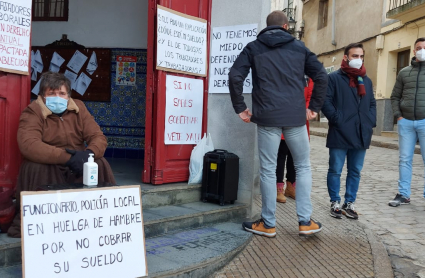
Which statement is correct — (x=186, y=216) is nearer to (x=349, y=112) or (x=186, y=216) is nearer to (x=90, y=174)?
(x=90, y=174)

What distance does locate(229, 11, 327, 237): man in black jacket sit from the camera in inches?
167

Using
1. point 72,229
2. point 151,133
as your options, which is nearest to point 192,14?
point 151,133

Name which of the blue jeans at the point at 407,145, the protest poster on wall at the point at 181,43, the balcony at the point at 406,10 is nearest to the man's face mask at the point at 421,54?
the blue jeans at the point at 407,145

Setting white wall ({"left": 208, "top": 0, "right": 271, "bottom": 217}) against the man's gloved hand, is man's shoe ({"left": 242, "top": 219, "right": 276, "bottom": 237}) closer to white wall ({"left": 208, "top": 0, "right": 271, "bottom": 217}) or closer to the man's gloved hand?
white wall ({"left": 208, "top": 0, "right": 271, "bottom": 217})

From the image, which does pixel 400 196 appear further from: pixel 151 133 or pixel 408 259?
pixel 151 133

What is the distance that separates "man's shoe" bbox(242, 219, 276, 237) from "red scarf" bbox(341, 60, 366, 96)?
1888mm

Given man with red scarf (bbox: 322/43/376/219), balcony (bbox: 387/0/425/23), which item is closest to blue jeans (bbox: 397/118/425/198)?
man with red scarf (bbox: 322/43/376/219)

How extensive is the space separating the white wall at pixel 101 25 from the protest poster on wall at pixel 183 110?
2.15m

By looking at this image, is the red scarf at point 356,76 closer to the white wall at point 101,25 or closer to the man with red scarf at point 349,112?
the man with red scarf at point 349,112

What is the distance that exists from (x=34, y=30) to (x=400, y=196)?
5.97 meters

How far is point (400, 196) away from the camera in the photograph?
6.11 meters

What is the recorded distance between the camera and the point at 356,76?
206 inches

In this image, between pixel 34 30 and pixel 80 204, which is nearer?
pixel 80 204

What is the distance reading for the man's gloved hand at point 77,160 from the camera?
11.6 ft
